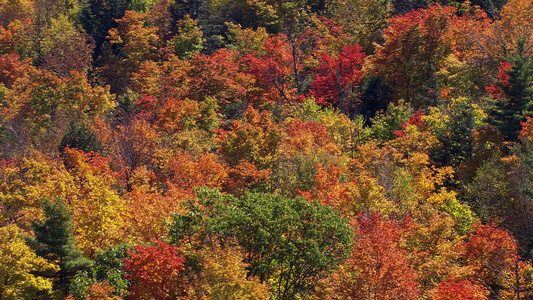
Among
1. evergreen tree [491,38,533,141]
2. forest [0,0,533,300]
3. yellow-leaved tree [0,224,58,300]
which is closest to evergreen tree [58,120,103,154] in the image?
forest [0,0,533,300]

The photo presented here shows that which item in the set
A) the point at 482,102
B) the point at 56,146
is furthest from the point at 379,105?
the point at 56,146

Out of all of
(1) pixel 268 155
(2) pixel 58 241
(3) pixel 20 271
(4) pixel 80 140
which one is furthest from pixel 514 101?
(3) pixel 20 271

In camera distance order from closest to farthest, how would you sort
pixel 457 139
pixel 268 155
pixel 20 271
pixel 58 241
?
1. pixel 20 271
2. pixel 58 241
3. pixel 268 155
4. pixel 457 139

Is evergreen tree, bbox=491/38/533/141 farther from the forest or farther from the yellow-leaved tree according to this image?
the yellow-leaved tree

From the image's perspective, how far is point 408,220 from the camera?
31.1 m

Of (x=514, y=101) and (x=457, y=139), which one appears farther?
(x=457, y=139)

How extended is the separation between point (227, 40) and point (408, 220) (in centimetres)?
5295

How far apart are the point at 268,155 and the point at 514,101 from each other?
57.0ft

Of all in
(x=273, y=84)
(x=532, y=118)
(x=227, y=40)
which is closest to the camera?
(x=532, y=118)

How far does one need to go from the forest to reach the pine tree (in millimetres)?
82

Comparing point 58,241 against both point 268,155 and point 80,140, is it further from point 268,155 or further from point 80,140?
point 80,140

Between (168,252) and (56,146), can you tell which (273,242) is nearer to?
(168,252)

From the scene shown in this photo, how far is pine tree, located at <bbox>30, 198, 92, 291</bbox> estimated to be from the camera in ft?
97.3

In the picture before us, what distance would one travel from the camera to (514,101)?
137 feet
